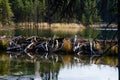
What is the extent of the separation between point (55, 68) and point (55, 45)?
9.75 meters

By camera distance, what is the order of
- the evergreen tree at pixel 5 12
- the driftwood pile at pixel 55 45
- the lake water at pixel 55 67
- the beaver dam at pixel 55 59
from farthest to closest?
the evergreen tree at pixel 5 12 → the driftwood pile at pixel 55 45 → the beaver dam at pixel 55 59 → the lake water at pixel 55 67

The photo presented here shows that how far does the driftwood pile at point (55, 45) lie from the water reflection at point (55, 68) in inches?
49.8

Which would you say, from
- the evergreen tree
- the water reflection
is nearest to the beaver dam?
the water reflection

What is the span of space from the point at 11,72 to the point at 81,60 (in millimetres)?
8441

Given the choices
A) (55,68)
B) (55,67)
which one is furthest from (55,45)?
(55,68)

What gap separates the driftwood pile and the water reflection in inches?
49.8

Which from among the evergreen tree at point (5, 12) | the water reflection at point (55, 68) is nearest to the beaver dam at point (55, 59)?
the water reflection at point (55, 68)

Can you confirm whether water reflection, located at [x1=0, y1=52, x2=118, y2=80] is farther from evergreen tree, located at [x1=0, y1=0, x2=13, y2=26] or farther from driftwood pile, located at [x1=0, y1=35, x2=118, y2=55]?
evergreen tree, located at [x1=0, y1=0, x2=13, y2=26]

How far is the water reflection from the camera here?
20.5 metres

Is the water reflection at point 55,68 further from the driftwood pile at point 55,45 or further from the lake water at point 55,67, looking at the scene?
the driftwood pile at point 55,45

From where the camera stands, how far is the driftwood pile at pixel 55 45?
32.9 metres

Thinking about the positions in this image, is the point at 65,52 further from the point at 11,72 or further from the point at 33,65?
the point at 11,72

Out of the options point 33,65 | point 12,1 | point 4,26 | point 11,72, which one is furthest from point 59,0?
point 12,1

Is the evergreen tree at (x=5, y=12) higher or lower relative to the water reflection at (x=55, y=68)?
lower
